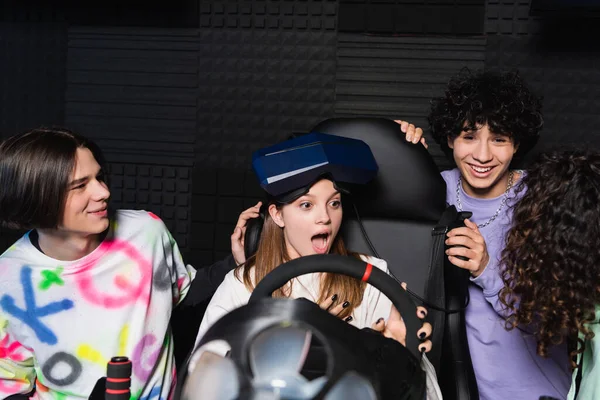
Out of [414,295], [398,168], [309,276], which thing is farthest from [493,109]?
[309,276]

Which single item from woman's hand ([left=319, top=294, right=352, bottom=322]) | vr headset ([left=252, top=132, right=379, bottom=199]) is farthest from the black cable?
vr headset ([left=252, top=132, right=379, bottom=199])

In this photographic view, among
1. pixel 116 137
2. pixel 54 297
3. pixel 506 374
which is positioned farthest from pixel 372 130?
pixel 116 137

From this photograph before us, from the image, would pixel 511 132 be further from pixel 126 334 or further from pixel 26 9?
pixel 26 9

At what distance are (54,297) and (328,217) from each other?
0.65 metres

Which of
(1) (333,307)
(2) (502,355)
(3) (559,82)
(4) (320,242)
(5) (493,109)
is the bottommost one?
(2) (502,355)

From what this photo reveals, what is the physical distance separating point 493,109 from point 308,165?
61 centimetres

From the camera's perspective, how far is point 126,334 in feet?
5.38

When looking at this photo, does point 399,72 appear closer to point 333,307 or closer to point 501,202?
point 501,202

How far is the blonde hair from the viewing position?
5.34 ft

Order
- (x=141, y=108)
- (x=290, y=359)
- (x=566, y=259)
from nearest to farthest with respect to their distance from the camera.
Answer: (x=290, y=359), (x=566, y=259), (x=141, y=108)

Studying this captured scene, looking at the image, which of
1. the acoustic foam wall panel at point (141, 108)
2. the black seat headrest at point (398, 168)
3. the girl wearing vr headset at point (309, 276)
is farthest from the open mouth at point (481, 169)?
the acoustic foam wall panel at point (141, 108)

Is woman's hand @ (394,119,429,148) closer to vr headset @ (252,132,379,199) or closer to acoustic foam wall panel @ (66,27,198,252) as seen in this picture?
vr headset @ (252,132,379,199)

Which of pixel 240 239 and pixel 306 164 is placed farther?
pixel 240 239

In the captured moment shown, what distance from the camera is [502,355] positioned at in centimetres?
179
